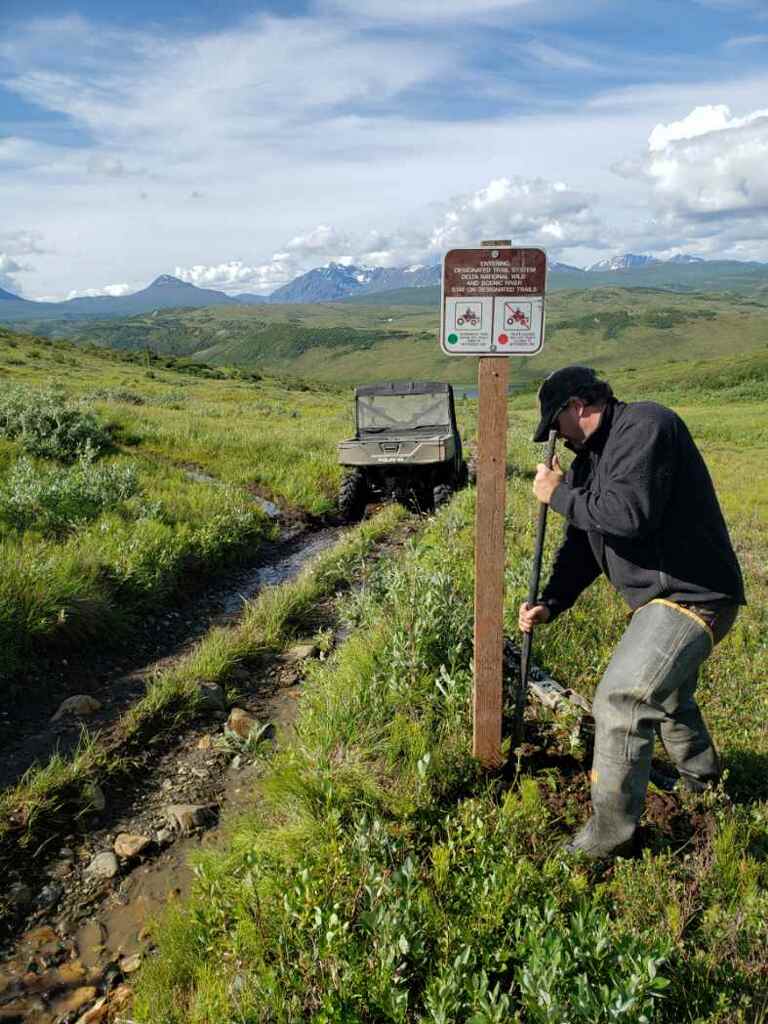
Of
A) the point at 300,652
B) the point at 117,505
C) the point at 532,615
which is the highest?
the point at 532,615

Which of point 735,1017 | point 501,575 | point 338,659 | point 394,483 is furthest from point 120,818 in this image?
point 394,483

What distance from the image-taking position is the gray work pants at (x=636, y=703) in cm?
326

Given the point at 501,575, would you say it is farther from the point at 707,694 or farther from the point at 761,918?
the point at 707,694

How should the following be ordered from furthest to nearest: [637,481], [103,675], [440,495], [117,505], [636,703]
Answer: [440,495] → [117,505] → [103,675] → [636,703] → [637,481]

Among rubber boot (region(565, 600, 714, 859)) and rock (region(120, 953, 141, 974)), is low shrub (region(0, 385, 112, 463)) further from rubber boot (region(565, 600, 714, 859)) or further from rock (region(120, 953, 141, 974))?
rubber boot (region(565, 600, 714, 859))

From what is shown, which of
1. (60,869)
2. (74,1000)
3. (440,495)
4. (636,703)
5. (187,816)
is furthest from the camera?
(440,495)

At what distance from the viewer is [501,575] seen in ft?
12.6

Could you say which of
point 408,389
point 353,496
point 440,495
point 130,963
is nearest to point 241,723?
point 130,963

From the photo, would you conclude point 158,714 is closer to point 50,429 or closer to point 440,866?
point 440,866

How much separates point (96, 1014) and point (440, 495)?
32.1 ft

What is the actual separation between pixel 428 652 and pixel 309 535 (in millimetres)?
6800

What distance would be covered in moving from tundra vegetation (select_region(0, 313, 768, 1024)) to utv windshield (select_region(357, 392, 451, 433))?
775cm

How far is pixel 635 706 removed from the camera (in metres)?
3.27

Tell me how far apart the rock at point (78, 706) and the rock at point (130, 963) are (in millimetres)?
2293
